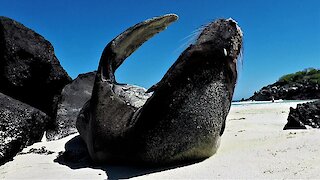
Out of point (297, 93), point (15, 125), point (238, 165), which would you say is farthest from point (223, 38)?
point (297, 93)

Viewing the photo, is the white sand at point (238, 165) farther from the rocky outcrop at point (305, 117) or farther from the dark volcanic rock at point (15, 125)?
the rocky outcrop at point (305, 117)

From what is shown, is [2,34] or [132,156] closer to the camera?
[132,156]

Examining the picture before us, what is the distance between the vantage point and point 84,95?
25.1 ft

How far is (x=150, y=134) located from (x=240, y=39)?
1.24 meters

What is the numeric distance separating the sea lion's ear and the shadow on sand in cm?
103

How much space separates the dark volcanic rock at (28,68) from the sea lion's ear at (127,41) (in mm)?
2474

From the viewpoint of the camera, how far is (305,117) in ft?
17.7

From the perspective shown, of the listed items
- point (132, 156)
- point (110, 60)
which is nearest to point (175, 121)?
point (132, 156)

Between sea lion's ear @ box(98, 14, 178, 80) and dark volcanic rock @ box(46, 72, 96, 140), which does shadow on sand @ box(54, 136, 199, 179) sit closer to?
sea lion's ear @ box(98, 14, 178, 80)

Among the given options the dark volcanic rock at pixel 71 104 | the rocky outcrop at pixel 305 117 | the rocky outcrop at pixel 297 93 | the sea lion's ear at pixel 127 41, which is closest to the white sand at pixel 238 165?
the rocky outcrop at pixel 305 117

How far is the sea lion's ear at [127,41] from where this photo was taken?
196 inches

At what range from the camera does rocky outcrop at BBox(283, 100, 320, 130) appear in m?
5.18

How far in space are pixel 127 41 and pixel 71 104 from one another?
2684 mm

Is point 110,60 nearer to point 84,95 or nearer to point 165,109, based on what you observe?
point 165,109
